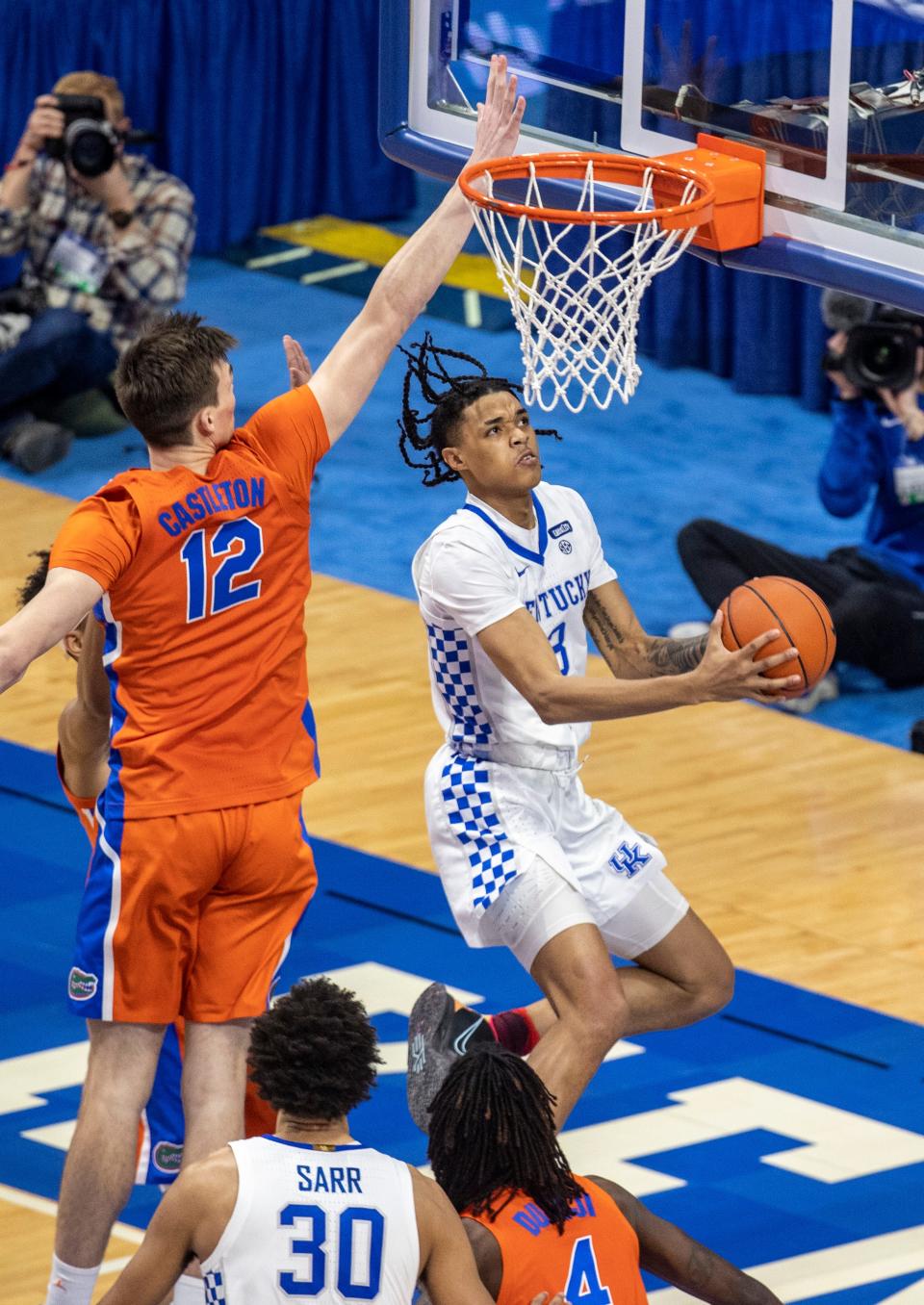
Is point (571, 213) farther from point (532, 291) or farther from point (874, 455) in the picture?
point (874, 455)

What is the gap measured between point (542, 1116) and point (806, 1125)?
6.94 feet

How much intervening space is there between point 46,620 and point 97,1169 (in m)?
1.22

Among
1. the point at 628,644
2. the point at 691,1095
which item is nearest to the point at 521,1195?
the point at 628,644

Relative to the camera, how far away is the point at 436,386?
14406 mm

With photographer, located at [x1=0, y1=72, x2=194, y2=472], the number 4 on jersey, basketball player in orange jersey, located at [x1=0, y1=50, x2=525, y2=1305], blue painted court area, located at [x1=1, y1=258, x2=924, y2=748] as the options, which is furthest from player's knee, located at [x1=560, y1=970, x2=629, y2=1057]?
photographer, located at [x1=0, y1=72, x2=194, y2=472]

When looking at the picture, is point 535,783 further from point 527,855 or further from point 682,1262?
point 682,1262

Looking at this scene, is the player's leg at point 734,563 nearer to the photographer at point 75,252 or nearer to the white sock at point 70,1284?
the photographer at point 75,252

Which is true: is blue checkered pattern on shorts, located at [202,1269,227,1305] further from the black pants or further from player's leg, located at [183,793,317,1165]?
the black pants

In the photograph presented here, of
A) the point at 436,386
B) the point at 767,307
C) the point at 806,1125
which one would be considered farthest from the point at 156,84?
the point at 806,1125

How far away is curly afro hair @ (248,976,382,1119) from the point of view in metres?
4.71

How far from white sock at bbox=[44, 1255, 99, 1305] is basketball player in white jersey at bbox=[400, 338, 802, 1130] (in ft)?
3.78

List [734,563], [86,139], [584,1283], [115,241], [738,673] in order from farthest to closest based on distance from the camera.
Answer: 1. [115,241]
2. [86,139]
3. [734,563]
4. [738,673]
5. [584,1283]

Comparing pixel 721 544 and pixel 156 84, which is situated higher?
pixel 156 84

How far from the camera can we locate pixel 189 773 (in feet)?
18.5
